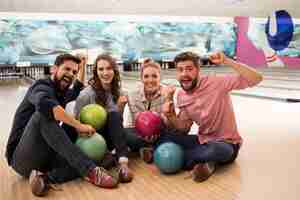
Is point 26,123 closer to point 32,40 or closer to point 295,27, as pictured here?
point 32,40

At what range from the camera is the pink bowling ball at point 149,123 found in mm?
2213

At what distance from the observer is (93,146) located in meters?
1.96

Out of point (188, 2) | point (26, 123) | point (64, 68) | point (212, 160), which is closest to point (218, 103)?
point (212, 160)

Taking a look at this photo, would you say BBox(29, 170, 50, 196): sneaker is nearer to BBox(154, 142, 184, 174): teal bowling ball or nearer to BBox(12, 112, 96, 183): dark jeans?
BBox(12, 112, 96, 183): dark jeans

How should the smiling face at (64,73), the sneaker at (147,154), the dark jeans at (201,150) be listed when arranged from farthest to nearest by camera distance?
1. the sneaker at (147,154)
2. the dark jeans at (201,150)
3. the smiling face at (64,73)

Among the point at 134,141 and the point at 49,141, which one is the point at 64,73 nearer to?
the point at 49,141

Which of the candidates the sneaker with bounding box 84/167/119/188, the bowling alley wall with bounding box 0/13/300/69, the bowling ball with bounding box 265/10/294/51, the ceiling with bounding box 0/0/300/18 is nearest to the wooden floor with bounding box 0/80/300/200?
the sneaker with bounding box 84/167/119/188

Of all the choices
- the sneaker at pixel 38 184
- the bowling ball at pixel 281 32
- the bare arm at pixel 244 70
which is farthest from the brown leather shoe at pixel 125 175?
the bowling ball at pixel 281 32

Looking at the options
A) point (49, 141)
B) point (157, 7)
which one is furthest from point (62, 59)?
point (157, 7)

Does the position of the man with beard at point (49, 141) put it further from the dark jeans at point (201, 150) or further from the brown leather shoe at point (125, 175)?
the dark jeans at point (201, 150)

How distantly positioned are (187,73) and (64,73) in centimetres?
66

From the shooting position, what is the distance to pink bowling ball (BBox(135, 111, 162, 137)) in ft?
7.26

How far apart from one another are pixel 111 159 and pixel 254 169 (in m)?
0.79

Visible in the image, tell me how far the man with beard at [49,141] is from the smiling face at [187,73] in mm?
562
